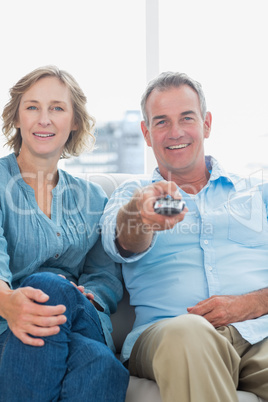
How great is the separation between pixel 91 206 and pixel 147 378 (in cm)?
63

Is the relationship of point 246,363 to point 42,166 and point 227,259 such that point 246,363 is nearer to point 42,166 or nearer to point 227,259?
point 227,259

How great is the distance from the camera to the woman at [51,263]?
3.34ft

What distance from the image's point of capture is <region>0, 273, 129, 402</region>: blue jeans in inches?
39.4

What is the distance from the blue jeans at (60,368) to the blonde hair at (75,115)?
68 centimetres

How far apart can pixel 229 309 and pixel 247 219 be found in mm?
350

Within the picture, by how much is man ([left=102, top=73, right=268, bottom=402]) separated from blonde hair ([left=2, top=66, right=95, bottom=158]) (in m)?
0.22

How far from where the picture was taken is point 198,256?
1426 millimetres

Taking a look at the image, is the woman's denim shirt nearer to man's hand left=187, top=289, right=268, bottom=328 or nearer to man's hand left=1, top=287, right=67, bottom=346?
man's hand left=1, top=287, right=67, bottom=346

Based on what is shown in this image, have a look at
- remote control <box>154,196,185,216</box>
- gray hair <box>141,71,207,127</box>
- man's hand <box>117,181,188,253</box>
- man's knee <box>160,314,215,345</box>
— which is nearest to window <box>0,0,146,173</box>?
gray hair <box>141,71,207,127</box>

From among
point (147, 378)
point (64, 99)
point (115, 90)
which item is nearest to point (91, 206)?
point (64, 99)

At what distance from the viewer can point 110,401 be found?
104cm

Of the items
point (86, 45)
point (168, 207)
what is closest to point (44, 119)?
point (168, 207)

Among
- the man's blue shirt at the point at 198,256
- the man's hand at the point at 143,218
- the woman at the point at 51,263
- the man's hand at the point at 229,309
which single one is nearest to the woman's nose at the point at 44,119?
the woman at the point at 51,263

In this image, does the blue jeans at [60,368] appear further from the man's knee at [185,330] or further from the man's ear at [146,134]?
the man's ear at [146,134]
